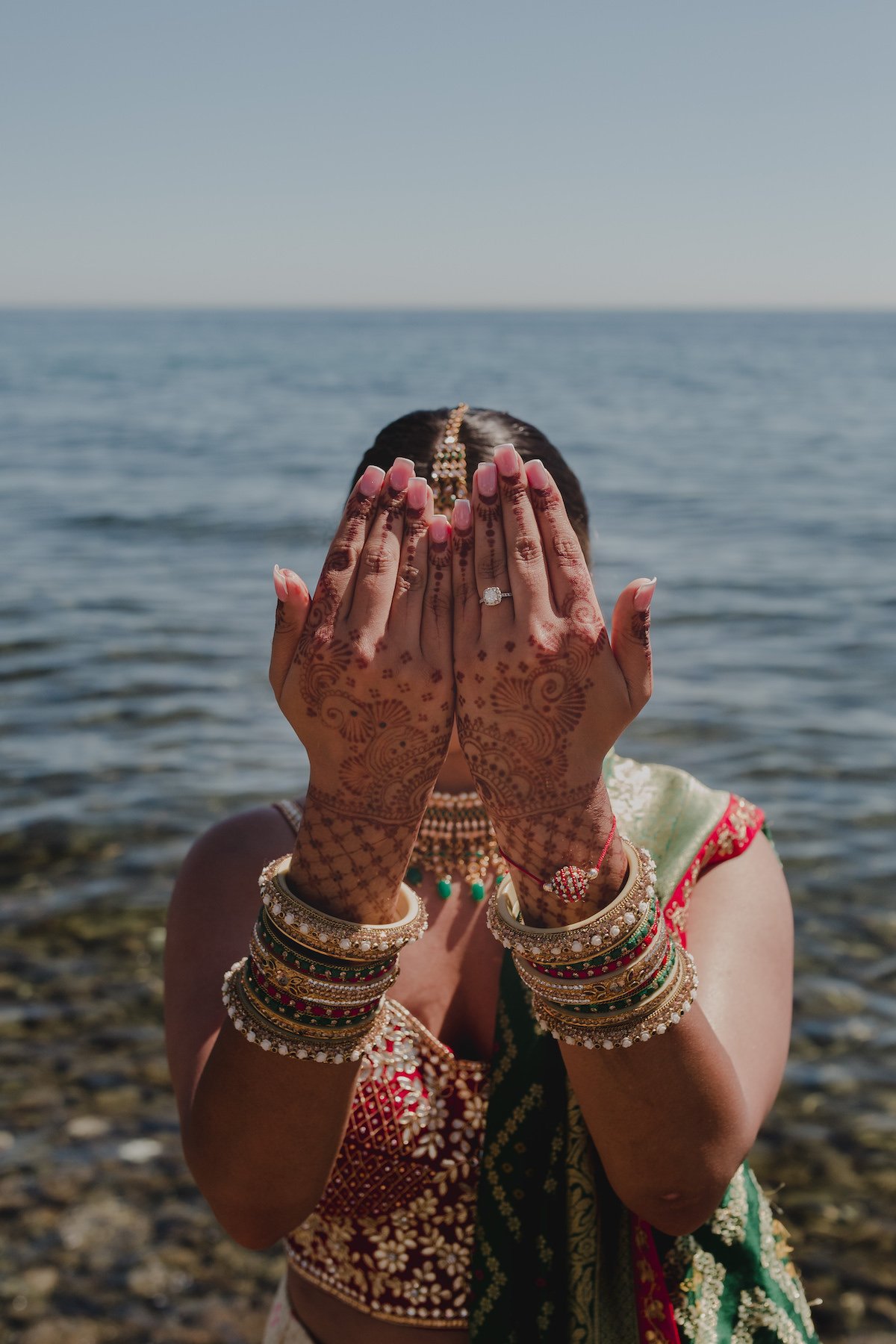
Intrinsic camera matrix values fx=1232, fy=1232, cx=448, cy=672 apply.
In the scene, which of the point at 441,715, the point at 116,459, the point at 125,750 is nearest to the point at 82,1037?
the point at 125,750

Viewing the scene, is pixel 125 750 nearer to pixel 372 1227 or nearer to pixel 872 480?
pixel 372 1227

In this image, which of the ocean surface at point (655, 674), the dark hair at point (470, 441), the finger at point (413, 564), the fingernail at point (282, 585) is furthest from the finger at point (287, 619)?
the ocean surface at point (655, 674)

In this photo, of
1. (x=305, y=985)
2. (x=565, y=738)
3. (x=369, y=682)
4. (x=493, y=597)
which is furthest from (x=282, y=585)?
(x=305, y=985)

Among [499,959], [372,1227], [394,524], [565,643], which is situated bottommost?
[372,1227]

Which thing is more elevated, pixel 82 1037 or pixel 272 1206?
pixel 272 1206

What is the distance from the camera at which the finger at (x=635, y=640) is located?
156 centimetres

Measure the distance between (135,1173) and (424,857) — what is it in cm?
257

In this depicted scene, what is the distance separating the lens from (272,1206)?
5.89 feet

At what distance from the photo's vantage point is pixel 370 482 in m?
1.63

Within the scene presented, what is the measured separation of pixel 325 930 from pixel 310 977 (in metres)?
0.07

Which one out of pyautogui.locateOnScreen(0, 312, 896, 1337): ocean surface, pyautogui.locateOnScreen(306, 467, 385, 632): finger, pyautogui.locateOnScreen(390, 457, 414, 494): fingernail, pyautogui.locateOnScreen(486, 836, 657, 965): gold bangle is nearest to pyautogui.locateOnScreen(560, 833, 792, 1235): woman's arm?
pyautogui.locateOnScreen(486, 836, 657, 965): gold bangle

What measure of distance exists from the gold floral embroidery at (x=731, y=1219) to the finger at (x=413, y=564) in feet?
3.58

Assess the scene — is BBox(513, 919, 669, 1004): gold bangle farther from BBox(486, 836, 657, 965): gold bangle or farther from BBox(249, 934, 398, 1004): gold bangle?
BBox(249, 934, 398, 1004): gold bangle

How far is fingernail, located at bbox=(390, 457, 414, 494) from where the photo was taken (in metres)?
1.64
